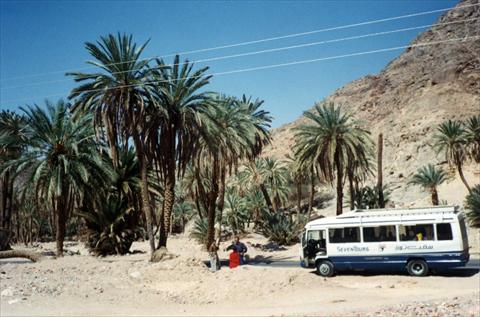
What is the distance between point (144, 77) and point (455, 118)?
69.7m

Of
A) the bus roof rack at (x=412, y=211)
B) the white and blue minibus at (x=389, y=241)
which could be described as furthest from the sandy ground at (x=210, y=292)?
the bus roof rack at (x=412, y=211)

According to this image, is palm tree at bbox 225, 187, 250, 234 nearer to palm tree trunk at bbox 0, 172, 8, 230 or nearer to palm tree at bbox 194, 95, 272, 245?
palm tree at bbox 194, 95, 272, 245

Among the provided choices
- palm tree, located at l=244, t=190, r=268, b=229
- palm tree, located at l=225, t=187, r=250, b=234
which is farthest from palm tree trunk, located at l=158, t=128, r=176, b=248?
palm tree, located at l=244, t=190, r=268, b=229

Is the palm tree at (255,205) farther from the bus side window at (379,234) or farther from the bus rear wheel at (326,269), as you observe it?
the bus side window at (379,234)

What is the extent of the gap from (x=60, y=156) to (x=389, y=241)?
1775 centimetres

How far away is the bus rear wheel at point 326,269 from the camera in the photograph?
2002cm

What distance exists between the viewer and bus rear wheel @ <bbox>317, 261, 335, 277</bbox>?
20.0m

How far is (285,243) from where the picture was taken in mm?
35188

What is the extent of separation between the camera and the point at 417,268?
62.1 feet

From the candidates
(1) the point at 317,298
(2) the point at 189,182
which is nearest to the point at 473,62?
(2) the point at 189,182

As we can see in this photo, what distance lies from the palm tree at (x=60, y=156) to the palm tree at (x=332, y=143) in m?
13.9

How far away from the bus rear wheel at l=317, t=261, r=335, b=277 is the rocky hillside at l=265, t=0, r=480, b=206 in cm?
3695

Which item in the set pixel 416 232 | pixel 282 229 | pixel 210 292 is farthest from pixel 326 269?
pixel 282 229

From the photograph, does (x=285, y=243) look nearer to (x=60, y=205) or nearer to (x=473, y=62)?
(x=60, y=205)
